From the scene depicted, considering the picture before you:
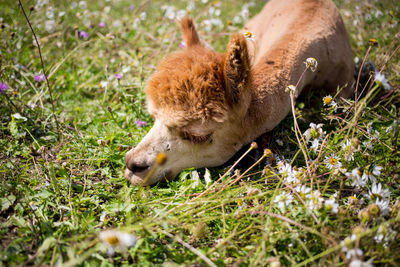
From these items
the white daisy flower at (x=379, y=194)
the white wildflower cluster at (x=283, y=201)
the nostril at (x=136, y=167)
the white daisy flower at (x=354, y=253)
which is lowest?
the white daisy flower at (x=379, y=194)

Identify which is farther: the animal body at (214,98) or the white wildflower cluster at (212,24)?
the white wildflower cluster at (212,24)

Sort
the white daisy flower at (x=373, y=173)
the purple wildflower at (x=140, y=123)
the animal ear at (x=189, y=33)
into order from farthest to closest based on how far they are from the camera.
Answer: the purple wildflower at (x=140, y=123)
the animal ear at (x=189, y=33)
the white daisy flower at (x=373, y=173)

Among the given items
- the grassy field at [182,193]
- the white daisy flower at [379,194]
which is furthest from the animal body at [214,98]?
the white daisy flower at [379,194]

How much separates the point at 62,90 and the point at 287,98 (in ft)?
9.61

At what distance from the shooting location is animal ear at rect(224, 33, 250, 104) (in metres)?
1.98

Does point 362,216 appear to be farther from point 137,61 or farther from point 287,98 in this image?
point 137,61

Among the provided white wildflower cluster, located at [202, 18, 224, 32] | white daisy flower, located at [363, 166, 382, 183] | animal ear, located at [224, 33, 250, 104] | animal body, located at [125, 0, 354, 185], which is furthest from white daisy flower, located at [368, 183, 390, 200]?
white wildflower cluster, located at [202, 18, 224, 32]

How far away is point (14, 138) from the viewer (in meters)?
2.66

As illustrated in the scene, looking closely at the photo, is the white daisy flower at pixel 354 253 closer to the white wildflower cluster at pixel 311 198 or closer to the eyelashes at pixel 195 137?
the white wildflower cluster at pixel 311 198

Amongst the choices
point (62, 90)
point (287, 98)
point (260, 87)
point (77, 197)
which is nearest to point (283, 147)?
point (287, 98)

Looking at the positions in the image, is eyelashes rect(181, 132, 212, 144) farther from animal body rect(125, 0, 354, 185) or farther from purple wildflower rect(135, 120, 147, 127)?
purple wildflower rect(135, 120, 147, 127)

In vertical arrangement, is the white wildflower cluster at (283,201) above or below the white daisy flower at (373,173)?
above

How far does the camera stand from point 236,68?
2.04 meters

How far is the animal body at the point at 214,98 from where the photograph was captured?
6.88 feet
